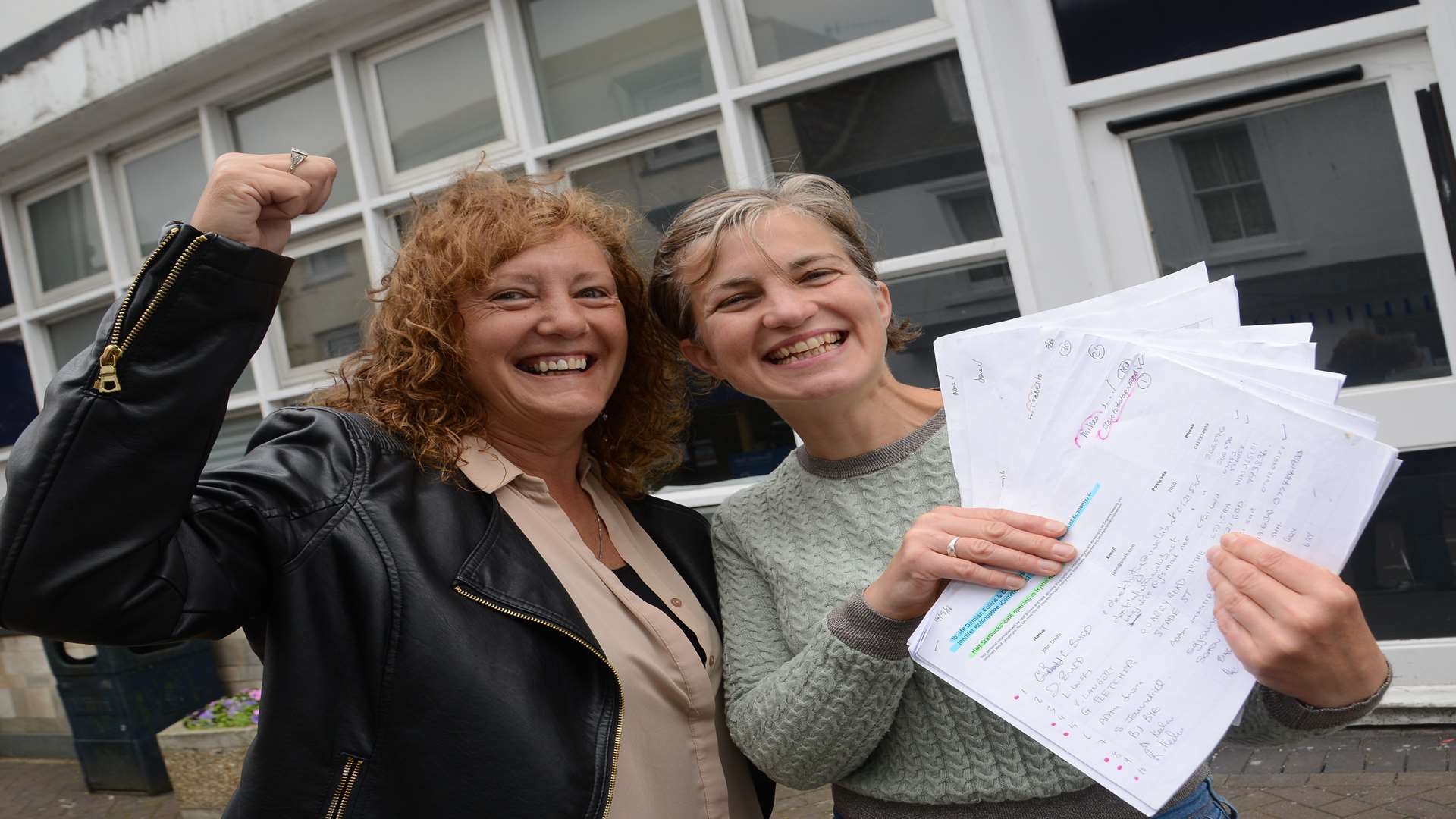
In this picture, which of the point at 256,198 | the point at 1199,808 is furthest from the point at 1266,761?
the point at 256,198

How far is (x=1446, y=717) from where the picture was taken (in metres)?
3.57

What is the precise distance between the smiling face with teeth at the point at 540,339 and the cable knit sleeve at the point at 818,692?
53cm

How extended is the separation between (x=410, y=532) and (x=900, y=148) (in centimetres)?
303

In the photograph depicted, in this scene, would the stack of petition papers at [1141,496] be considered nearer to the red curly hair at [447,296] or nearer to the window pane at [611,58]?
the red curly hair at [447,296]

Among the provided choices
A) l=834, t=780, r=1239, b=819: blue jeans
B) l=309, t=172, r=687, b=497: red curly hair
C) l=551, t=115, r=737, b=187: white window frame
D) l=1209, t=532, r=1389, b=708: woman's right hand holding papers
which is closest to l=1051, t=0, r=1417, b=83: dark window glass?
l=551, t=115, r=737, b=187: white window frame

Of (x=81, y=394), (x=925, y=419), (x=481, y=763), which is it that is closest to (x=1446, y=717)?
(x=925, y=419)

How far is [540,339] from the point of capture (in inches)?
74.7

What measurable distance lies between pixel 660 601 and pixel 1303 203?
292 cm

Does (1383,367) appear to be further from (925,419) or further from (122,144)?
(122,144)

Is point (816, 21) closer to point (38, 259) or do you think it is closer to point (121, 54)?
point (121, 54)

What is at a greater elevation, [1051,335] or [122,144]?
[122,144]

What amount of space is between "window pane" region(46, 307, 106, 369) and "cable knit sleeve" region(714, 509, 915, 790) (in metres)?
6.17

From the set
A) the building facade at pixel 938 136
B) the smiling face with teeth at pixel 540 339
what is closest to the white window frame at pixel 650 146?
the building facade at pixel 938 136

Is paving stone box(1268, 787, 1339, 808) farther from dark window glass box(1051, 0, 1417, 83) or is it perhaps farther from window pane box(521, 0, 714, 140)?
window pane box(521, 0, 714, 140)
